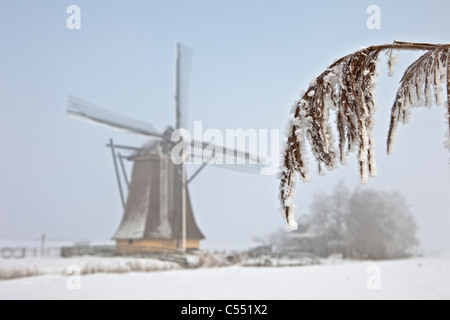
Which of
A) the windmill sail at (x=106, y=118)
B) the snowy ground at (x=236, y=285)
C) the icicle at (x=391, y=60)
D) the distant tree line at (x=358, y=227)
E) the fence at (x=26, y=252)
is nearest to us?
the icicle at (x=391, y=60)

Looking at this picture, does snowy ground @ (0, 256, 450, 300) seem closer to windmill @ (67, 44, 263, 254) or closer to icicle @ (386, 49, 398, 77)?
windmill @ (67, 44, 263, 254)

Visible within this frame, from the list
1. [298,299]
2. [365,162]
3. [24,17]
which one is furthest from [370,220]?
[365,162]

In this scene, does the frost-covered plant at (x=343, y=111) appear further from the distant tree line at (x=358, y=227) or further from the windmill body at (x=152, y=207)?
the distant tree line at (x=358, y=227)

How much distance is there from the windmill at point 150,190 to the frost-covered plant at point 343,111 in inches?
509

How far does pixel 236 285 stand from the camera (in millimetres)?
11922

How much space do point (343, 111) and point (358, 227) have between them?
702 inches

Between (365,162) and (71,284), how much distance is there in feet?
37.8

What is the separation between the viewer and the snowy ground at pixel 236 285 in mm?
11227

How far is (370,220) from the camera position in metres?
18.3

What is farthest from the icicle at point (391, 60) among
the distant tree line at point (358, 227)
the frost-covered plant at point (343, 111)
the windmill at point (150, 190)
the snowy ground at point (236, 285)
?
the distant tree line at point (358, 227)

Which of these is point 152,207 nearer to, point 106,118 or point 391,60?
point 106,118

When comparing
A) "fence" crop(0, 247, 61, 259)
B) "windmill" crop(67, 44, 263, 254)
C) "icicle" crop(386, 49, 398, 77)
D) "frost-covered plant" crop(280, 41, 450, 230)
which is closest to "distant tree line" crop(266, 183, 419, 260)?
"windmill" crop(67, 44, 263, 254)

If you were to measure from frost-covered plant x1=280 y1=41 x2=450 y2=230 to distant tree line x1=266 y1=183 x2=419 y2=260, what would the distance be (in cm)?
1714

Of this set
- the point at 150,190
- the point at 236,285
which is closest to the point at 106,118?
the point at 150,190
